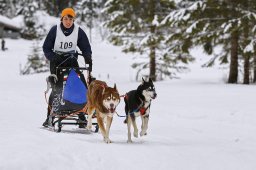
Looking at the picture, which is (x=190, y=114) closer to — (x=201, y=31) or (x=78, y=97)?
(x=78, y=97)

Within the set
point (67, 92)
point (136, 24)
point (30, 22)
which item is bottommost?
point (67, 92)

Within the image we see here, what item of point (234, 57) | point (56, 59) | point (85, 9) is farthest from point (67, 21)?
point (85, 9)

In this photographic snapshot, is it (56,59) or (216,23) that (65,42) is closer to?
(56,59)

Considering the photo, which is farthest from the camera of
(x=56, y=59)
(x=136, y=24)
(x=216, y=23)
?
(x=136, y=24)

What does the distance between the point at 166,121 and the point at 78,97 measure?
3.92m

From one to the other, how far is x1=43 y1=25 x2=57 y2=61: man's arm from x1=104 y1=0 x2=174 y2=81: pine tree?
14954 mm

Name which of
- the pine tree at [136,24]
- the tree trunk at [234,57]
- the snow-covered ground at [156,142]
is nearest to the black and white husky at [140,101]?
the snow-covered ground at [156,142]

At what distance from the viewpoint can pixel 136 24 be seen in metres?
24.0

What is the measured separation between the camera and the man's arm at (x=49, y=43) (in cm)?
815

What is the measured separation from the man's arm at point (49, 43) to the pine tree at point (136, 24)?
14954mm

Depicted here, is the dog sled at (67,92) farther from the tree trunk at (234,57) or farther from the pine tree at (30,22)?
the pine tree at (30,22)

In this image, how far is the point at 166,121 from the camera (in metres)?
11.3

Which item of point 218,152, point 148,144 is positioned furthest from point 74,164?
point 218,152

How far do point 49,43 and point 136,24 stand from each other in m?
16.1
